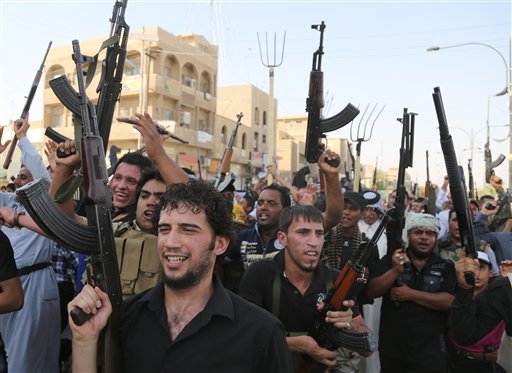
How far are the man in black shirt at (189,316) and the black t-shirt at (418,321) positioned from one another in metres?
2.26

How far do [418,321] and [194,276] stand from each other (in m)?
2.54

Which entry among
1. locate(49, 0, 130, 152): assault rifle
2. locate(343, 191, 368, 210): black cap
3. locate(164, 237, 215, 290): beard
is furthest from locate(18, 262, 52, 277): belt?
locate(343, 191, 368, 210): black cap

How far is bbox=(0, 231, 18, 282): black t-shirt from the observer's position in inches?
104

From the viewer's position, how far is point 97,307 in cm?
192

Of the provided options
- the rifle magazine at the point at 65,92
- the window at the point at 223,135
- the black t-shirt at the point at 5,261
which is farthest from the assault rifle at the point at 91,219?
the window at the point at 223,135

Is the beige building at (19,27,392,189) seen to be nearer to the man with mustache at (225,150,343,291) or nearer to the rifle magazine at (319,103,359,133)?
the rifle magazine at (319,103,359,133)

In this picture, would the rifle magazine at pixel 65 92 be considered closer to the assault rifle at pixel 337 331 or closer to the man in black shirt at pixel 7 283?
the man in black shirt at pixel 7 283

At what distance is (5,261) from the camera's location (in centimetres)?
265

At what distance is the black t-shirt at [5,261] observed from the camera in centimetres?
263

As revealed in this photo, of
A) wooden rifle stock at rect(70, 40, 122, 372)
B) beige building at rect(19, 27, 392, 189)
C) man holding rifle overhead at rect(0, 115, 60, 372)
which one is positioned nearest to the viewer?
wooden rifle stock at rect(70, 40, 122, 372)

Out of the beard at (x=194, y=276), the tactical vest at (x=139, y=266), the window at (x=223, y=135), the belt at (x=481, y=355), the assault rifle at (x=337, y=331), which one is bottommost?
the belt at (x=481, y=355)

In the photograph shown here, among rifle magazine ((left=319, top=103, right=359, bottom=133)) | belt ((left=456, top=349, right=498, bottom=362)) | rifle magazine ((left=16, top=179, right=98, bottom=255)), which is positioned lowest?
belt ((left=456, top=349, right=498, bottom=362))

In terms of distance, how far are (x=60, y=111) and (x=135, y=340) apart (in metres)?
37.5

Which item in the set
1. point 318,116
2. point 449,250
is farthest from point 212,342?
point 449,250
